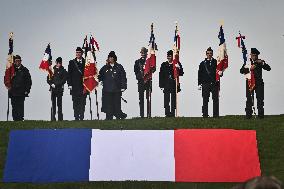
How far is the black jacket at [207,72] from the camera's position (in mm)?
18031

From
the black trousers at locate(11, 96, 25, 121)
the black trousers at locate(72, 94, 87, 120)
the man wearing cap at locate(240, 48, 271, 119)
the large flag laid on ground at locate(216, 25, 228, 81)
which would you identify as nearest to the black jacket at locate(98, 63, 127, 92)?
the black trousers at locate(72, 94, 87, 120)

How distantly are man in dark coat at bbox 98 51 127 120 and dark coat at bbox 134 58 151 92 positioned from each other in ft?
2.81

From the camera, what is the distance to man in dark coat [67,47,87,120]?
1834 cm

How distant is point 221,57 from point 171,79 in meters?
1.93

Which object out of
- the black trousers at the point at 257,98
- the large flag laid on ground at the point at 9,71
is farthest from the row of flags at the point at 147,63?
the black trousers at the point at 257,98

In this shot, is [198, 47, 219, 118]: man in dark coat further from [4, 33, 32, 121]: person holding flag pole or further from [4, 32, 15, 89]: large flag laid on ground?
[4, 32, 15, 89]: large flag laid on ground

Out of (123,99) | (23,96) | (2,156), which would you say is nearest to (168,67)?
(123,99)

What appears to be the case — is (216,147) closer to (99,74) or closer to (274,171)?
(274,171)

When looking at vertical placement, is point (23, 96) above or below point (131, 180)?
above

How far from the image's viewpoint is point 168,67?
18609 millimetres

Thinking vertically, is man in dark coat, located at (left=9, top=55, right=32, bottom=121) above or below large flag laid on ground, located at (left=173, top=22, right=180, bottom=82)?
below

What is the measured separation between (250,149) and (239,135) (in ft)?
1.22

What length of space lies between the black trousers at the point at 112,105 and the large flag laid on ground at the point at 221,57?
139 inches

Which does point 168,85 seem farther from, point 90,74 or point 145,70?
point 90,74
